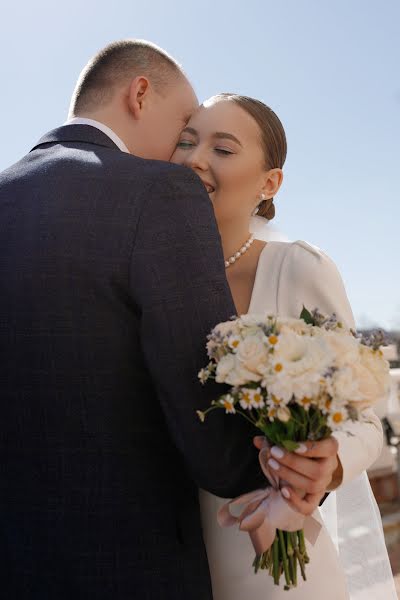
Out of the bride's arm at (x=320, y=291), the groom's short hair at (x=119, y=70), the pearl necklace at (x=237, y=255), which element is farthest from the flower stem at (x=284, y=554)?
the groom's short hair at (x=119, y=70)

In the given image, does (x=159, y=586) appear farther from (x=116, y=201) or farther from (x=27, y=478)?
(x=116, y=201)

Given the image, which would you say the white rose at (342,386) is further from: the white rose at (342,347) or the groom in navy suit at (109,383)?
the groom in navy suit at (109,383)

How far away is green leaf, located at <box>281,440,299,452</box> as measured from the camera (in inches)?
62.3

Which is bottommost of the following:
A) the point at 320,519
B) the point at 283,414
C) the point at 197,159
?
the point at 320,519

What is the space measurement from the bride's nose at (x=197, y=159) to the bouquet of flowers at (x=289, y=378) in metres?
1.02

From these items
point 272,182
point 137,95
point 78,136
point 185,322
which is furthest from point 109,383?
point 272,182

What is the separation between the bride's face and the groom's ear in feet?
0.98

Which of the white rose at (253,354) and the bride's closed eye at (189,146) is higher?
the bride's closed eye at (189,146)

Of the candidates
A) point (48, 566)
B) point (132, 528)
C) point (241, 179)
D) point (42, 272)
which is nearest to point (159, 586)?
point (132, 528)

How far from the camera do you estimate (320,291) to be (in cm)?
230

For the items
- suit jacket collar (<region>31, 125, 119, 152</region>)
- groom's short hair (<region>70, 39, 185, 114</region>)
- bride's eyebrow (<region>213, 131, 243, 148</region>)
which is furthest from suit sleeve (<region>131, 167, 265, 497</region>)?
bride's eyebrow (<region>213, 131, 243, 148</region>)

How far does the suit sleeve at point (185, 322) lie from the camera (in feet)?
5.43

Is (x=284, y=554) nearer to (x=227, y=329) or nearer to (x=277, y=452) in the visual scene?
(x=277, y=452)

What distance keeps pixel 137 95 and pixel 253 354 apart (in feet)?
3.74
